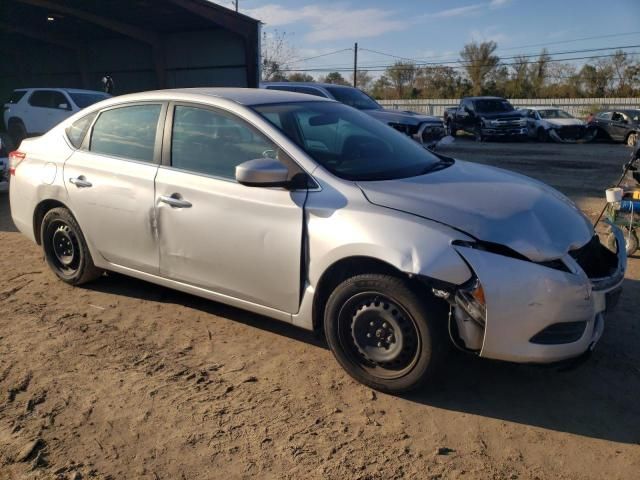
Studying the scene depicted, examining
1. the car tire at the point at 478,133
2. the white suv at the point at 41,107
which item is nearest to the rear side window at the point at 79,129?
the white suv at the point at 41,107

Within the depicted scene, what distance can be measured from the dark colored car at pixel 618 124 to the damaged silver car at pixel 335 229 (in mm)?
20922

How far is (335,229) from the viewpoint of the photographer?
11.1ft

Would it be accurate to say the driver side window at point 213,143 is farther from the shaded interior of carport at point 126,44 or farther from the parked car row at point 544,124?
the parked car row at point 544,124

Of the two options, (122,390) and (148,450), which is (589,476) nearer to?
(148,450)

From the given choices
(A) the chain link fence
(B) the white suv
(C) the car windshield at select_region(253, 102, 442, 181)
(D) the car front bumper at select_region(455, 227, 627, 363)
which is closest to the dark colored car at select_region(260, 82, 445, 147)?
(B) the white suv

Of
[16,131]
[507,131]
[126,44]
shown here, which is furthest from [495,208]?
[126,44]

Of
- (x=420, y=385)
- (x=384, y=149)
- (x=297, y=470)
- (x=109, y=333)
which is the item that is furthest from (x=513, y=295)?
(x=109, y=333)

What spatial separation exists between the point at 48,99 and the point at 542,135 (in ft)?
59.5

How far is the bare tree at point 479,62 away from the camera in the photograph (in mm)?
51625

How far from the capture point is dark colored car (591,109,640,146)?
73.1 feet

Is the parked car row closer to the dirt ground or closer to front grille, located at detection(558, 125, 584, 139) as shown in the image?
front grille, located at detection(558, 125, 584, 139)

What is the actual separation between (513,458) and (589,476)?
332 millimetres

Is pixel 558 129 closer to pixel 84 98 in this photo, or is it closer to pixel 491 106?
pixel 491 106

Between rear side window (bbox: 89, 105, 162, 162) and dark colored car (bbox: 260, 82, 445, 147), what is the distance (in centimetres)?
801
